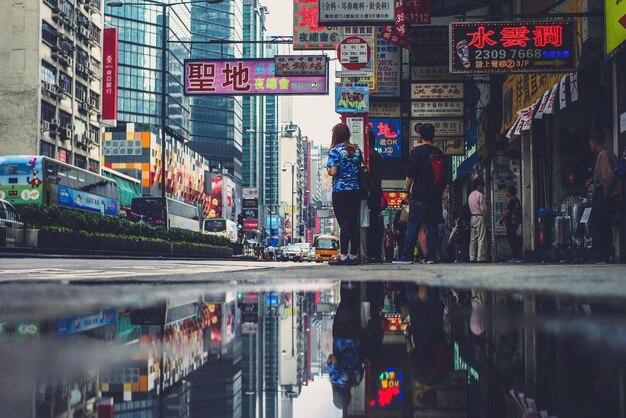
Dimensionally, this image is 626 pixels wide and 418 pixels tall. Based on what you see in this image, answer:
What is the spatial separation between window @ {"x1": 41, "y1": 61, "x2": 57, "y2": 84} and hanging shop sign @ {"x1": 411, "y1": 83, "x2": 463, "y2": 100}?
3957 centimetres

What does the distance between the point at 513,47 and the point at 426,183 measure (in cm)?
389

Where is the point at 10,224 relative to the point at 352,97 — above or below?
below

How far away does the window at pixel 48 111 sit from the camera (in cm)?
5484

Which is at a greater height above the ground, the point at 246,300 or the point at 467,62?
the point at 467,62

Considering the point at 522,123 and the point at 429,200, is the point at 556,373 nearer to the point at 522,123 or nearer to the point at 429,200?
the point at 429,200

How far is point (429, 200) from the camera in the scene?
35.0ft

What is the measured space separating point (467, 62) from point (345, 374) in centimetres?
1232

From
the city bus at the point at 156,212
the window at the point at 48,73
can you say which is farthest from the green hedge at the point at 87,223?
the window at the point at 48,73

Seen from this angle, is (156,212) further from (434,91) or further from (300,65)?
(434,91)

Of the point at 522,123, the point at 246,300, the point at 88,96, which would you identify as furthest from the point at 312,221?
the point at 246,300

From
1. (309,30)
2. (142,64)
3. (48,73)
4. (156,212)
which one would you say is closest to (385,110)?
(309,30)

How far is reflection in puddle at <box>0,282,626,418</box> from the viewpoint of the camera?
1241 mm

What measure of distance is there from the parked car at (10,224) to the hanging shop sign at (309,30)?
424 inches

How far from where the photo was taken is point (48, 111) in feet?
183
